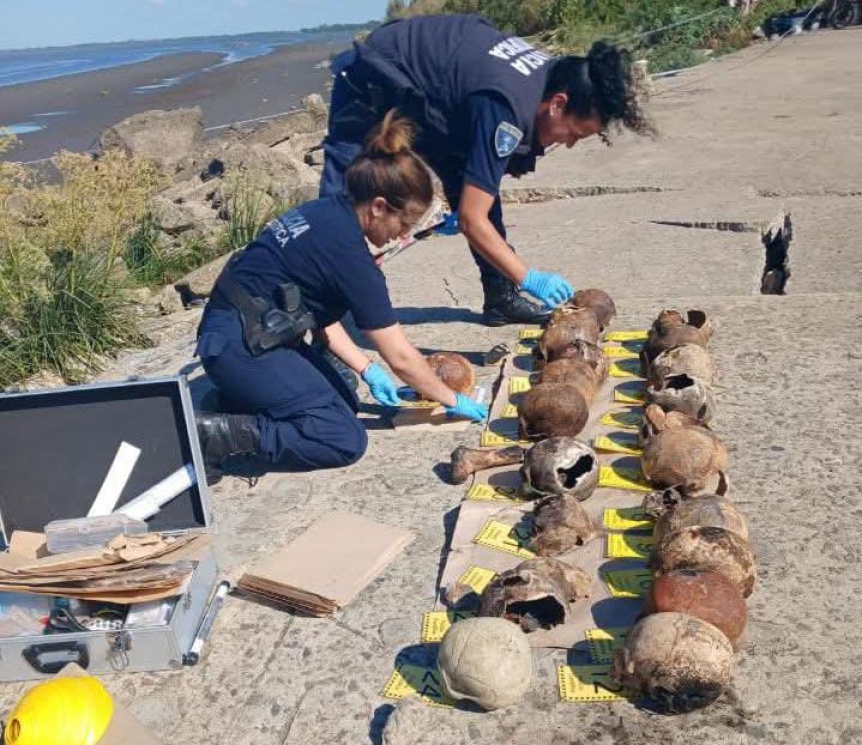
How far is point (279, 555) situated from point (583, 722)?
1349 mm

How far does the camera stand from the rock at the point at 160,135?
16.0 metres

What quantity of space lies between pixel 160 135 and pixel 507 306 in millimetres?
13011

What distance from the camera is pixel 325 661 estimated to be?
289 cm

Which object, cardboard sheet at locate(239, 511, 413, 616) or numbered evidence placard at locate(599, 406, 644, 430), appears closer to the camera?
cardboard sheet at locate(239, 511, 413, 616)

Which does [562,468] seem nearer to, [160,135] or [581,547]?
[581,547]

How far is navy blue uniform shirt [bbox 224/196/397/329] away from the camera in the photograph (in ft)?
12.8

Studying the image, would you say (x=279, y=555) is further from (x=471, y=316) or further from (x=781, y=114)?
(x=781, y=114)

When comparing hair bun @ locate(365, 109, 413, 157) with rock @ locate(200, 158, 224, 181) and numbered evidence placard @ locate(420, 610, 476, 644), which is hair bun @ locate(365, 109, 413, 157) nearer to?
numbered evidence placard @ locate(420, 610, 476, 644)

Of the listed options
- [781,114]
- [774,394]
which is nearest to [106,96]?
[781,114]

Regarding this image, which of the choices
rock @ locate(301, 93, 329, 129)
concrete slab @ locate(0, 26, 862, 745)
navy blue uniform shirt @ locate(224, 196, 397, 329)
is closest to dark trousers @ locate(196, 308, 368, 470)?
concrete slab @ locate(0, 26, 862, 745)

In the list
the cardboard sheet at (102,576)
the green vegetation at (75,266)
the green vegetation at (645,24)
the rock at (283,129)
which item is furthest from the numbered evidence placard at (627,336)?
the green vegetation at (645,24)

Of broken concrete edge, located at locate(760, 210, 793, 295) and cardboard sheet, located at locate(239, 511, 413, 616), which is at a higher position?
broken concrete edge, located at locate(760, 210, 793, 295)

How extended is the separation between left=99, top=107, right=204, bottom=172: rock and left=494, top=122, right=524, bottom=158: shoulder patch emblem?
11.9 m

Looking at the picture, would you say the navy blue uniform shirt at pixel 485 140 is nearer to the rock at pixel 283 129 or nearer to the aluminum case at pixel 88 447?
the aluminum case at pixel 88 447
